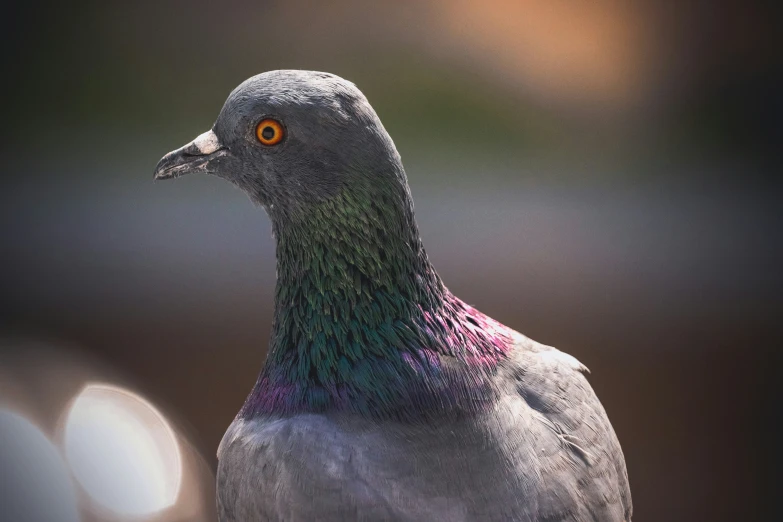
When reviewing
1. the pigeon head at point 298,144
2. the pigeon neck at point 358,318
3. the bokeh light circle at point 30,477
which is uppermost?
the pigeon head at point 298,144

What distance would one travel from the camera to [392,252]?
169cm

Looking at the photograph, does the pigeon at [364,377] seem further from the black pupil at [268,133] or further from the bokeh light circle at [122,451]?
the bokeh light circle at [122,451]

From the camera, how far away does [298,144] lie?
161 cm

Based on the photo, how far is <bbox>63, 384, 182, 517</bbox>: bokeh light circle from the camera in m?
3.24

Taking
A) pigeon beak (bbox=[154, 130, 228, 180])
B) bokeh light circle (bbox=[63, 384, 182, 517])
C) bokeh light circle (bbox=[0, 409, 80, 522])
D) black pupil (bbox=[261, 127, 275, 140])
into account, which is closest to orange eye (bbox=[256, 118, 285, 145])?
black pupil (bbox=[261, 127, 275, 140])

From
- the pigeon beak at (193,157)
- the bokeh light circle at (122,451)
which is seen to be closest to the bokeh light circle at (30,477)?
the bokeh light circle at (122,451)

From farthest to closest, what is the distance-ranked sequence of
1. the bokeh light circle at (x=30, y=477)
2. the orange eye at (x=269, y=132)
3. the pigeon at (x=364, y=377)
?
the bokeh light circle at (x=30, y=477) → the orange eye at (x=269, y=132) → the pigeon at (x=364, y=377)

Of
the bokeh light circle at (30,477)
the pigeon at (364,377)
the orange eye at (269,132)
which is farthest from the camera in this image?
the bokeh light circle at (30,477)

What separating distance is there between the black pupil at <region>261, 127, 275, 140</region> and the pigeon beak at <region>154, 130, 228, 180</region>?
4.2 inches

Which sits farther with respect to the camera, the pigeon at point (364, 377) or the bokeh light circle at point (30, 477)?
the bokeh light circle at point (30, 477)

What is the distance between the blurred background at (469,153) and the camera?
12.6 feet

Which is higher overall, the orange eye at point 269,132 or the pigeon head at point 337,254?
the orange eye at point 269,132

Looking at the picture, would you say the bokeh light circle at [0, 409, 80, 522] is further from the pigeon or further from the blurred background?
the pigeon

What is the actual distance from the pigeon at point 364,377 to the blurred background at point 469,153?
199cm
